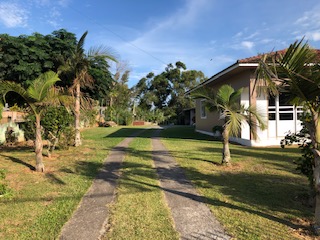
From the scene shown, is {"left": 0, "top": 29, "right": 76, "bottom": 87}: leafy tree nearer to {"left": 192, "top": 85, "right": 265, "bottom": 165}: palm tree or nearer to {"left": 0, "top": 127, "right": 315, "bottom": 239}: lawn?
{"left": 0, "top": 127, "right": 315, "bottom": 239}: lawn

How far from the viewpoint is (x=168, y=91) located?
1934 inches

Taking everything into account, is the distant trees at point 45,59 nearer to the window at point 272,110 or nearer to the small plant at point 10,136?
the small plant at point 10,136

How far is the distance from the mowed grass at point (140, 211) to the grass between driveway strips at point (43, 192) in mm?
773

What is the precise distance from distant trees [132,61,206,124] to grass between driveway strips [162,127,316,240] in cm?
3775

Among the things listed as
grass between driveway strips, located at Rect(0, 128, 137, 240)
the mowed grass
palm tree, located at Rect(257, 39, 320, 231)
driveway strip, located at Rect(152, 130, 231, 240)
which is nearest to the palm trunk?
palm tree, located at Rect(257, 39, 320, 231)

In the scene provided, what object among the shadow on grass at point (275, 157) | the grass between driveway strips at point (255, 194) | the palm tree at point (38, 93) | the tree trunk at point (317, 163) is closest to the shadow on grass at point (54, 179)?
the palm tree at point (38, 93)

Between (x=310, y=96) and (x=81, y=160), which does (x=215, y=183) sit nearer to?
(x=310, y=96)

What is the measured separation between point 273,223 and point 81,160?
660 cm

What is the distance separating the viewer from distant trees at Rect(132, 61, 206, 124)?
47.2 metres

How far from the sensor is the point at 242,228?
3.75m

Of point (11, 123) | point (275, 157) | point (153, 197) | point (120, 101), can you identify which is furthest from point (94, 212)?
point (120, 101)

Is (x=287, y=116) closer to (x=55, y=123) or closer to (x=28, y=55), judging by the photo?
(x=55, y=123)

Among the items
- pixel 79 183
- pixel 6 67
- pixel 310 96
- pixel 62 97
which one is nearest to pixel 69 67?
pixel 6 67

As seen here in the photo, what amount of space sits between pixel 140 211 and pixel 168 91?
45.2 metres
